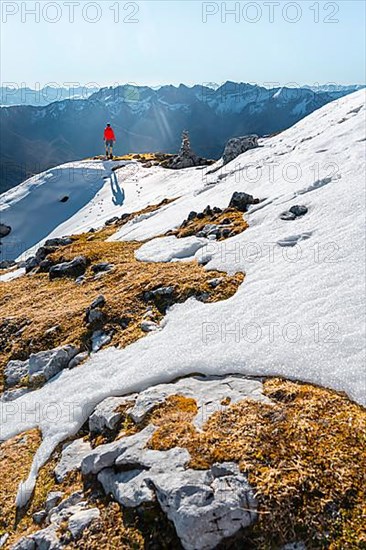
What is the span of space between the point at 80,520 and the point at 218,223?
54.6 feet

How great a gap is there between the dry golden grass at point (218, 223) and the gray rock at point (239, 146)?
2385cm

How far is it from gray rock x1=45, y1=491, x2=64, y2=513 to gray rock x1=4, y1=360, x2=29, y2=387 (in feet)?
18.0

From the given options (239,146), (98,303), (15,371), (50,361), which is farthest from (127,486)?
(239,146)

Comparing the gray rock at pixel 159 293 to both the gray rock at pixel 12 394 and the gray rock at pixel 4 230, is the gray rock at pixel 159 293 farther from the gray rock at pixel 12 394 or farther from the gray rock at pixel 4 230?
the gray rock at pixel 4 230

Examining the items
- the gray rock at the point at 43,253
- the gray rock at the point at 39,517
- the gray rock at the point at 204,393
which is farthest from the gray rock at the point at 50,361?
the gray rock at the point at 43,253

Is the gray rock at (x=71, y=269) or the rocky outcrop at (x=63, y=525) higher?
the gray rock at (x=71, y=269)

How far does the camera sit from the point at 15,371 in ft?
42.7

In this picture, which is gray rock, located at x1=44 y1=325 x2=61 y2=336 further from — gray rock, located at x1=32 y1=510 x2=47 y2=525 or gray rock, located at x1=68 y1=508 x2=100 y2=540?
gray rock, located at x1=68 y1=508 x2=100 y2=540

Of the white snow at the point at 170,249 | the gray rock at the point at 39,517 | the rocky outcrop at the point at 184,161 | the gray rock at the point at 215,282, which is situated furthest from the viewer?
the rocky outcrop at the point at 184,161

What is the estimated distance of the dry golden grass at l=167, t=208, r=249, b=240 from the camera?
20.1 m

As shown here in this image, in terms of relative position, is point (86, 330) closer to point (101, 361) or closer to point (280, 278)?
point (101, 361)

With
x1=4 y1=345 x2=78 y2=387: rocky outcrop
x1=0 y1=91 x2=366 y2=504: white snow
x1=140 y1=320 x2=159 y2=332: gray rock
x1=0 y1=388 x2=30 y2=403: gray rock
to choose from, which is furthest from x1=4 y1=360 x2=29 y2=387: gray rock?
x1=140 y1=320 x2=159 y2=332: gray rock

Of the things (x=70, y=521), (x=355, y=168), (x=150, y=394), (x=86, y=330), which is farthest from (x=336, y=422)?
(x=355, y=168)

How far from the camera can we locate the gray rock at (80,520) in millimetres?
6566
